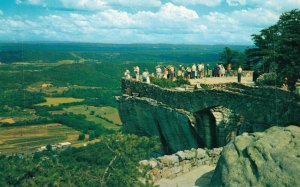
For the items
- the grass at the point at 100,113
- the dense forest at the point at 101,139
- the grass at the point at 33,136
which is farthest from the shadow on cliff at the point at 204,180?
the grass at the point at 100,113

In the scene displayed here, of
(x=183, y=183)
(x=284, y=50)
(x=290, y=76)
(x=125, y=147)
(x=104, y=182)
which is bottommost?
(x=183, y=183)

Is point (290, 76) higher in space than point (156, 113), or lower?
higher

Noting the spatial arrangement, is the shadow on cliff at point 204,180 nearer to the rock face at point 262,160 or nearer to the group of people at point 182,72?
the rock face at point 262,160

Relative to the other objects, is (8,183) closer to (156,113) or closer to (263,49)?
(156,113)

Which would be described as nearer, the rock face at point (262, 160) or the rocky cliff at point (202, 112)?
the rock face at point (262, 160)

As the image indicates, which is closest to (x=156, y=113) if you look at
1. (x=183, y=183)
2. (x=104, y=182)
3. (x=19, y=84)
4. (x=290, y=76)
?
(x=290, y=76)

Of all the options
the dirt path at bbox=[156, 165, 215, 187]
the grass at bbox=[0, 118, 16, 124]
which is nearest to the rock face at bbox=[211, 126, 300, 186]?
the dirt path at bbox=[156, 165, 215, 187]

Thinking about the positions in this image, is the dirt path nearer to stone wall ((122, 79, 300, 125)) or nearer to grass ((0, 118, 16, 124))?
stone wall ((122, 79, 300, 125))
